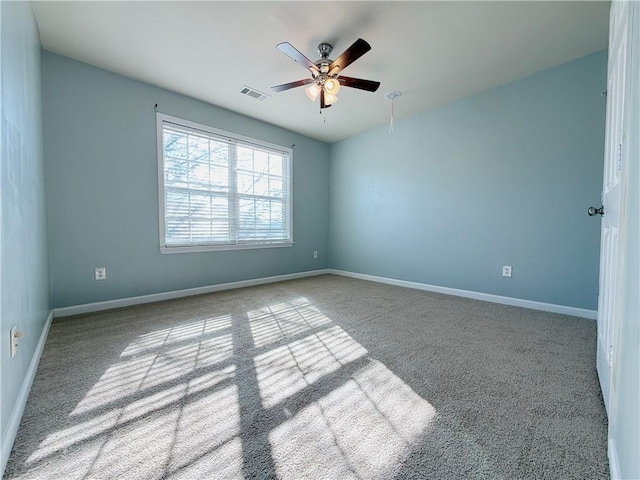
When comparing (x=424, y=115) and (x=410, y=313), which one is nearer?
(x=410, y=313)

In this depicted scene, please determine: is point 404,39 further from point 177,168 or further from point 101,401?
point 101,401

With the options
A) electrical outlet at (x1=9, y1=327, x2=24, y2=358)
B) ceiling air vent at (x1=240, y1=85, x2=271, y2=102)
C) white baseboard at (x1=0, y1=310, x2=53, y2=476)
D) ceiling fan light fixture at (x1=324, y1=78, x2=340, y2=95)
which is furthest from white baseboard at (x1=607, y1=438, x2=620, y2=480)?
ceiling air vent at (x1=240, y1=85, x2=271, y2=102)

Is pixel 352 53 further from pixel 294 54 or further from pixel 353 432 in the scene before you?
pixel 353 432

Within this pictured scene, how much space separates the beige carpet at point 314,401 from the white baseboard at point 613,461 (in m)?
0.04

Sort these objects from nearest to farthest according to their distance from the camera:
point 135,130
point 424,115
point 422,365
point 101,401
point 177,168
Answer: point 101,401 < point 422,365 < point 135,130 < point 177,168 < point 424,115

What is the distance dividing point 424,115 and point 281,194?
2424 mm

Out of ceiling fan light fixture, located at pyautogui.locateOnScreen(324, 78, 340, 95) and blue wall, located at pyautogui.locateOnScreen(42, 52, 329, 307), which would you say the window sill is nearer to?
blue wall, located at pyautogui.locateOnScreen(42, 52, 329, 307)

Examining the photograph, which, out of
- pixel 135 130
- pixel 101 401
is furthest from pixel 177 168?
pixel 101 401

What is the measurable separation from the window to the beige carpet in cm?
137

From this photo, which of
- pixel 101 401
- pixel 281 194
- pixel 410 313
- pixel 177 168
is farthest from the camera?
pixel 281 194

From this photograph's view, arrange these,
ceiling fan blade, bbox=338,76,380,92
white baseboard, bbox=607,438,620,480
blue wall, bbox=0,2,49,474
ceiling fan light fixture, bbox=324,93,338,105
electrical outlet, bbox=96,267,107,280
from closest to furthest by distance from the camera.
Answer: white baseboard, bbox=607,438,620,480, blue wall, bbox=0,2,49,474, ceiling fan blade, bbox=338,76,380,92, ceiling fan light fixture, bbox=324,93,338,105, electrical outlet, bbox=96,267,107,280

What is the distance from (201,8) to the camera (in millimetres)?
1997

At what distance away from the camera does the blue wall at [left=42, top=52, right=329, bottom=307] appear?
259cm

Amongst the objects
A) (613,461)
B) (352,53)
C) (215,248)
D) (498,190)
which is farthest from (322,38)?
(613,461)
